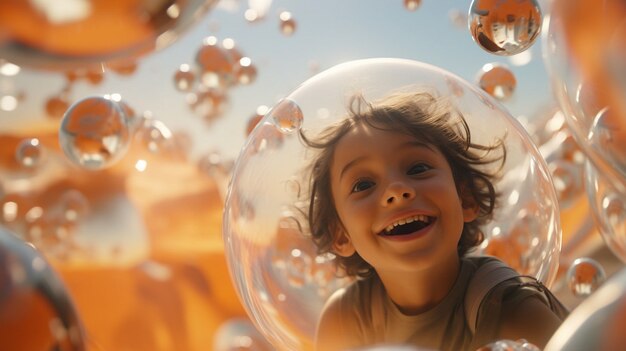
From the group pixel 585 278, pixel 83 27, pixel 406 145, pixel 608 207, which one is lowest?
pixel 585 278

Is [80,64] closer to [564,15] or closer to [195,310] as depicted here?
[564,15]

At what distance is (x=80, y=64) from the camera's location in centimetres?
56

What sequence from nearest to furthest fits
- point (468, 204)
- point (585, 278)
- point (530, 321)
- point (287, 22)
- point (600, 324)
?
point (600, 324) → point (530, 321) → point (468, 204) → point (585, 278) → point (287, 22)

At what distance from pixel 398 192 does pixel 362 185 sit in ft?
0.19

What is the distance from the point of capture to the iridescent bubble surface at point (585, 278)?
35.4 inches

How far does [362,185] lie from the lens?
2.42ft

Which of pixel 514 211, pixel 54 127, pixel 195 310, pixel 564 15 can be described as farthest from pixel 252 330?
pixel 564 15

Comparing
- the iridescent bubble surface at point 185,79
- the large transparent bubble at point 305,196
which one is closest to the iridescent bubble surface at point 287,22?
the iridescent bubble surface at point 185,79

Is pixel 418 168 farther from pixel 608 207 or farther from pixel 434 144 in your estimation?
pixel 608 207

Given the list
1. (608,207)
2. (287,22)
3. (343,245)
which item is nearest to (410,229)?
(343,245)

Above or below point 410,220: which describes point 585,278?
below

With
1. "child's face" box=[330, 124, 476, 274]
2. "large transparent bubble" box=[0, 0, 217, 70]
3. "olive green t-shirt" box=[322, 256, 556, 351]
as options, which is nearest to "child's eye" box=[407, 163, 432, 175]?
"child's face" box=[330, 124, 476, 274]

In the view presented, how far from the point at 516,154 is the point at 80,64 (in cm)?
42

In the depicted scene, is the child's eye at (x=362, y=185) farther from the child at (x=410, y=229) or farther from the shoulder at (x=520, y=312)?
the shoulder at (x=520, y=312)
